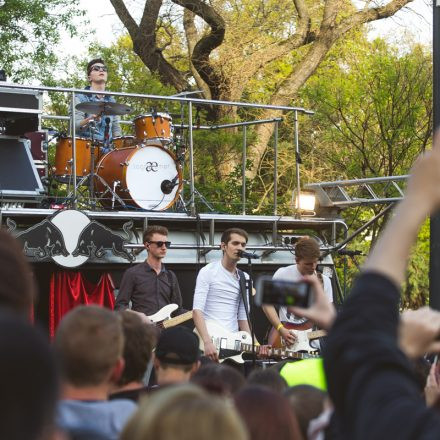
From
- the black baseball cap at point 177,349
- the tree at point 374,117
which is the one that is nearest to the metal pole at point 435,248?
the black baseball cap at point 177,349

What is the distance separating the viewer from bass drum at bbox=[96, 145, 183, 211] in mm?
12367

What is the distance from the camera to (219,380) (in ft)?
14.2

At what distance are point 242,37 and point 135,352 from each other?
20426 mm

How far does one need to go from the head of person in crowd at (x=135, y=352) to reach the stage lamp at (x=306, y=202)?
9314 mm

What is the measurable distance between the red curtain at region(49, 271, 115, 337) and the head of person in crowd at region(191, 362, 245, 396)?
7.29 metres

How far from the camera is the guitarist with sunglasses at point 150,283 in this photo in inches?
407

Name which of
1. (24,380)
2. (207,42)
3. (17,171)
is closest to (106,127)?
(17,171)

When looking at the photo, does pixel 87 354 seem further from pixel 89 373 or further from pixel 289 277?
pixel 289 277

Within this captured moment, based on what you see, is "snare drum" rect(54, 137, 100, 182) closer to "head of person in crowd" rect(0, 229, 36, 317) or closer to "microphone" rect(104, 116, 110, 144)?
"microphone" rect(104, 116, 110, 144)

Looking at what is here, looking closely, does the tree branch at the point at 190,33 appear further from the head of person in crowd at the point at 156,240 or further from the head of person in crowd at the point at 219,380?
the head of person in crowd at the point at 219,380

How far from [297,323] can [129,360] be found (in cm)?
612

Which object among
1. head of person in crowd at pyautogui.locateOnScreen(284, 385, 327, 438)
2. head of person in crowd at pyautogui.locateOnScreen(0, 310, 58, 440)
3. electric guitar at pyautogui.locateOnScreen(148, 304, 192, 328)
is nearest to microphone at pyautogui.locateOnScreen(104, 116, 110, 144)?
electric guitar at pyautogui.locateOnScreen(148, 304, 192, 328)

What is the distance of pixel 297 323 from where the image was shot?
10.4 m

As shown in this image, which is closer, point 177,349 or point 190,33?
point 177,349
